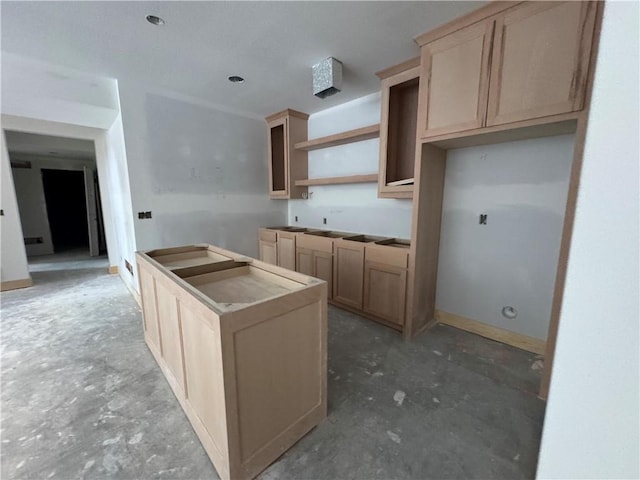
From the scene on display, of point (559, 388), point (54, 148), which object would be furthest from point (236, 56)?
point (54, 148)

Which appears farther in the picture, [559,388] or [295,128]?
[295,128]

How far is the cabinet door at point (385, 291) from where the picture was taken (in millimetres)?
2592

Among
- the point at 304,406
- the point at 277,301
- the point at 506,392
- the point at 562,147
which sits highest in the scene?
the point at 562,147

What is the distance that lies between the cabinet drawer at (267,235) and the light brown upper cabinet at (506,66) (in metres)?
2.41

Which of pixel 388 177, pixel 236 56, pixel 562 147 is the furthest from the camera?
pixel 388 177

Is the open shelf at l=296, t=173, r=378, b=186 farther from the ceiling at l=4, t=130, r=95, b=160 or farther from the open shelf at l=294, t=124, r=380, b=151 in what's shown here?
the ceiling at l=4, t=130, r=95, b=160

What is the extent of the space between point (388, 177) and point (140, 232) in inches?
112

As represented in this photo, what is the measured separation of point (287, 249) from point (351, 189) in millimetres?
1173

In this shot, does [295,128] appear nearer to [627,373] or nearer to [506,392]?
[506,392]

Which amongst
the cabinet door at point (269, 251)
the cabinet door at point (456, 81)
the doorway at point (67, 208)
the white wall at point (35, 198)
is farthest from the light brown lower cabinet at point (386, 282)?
the doorway at point (67, 208)

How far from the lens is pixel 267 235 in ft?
13.2

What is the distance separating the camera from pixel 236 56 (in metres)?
2.40

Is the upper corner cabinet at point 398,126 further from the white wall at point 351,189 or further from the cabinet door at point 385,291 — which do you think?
the cabinet door at point 385,291

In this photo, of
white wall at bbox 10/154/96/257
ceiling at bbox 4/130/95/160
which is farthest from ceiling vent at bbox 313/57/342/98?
white wall at bbox 10/154/96/257
